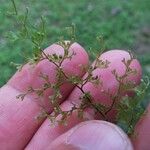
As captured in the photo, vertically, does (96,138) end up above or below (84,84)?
below

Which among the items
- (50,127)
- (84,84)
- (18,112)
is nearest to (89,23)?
(18,112)

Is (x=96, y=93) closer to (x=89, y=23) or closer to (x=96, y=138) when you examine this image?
(x=96, y=138)

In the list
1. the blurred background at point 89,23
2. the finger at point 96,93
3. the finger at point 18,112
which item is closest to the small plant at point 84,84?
the finger at point 96,93

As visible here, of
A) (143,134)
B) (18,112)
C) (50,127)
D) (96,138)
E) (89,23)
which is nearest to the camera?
(96,138)

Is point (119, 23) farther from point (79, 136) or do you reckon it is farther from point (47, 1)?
point (79, 136)

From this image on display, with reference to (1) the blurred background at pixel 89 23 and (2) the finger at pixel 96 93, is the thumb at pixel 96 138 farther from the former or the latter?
(1) the blurred background at pixel 89 23

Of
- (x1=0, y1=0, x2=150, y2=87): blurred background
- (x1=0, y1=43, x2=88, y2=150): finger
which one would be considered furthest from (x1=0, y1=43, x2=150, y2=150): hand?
(x1=0, y1=0, x2=150, y2=87): blurred background

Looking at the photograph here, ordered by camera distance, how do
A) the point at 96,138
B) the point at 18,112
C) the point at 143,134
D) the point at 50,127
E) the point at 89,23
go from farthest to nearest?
the point at 89,23
the point at 18,112
the point at 50,127
the point at 143,134
the point at 96,138
